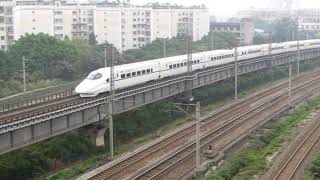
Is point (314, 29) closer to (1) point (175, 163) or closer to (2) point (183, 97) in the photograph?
(2) point (183, 97)

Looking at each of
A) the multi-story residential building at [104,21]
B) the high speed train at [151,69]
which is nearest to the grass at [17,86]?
the high speed train at [151,69]

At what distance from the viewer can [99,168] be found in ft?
123

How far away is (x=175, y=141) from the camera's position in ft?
147

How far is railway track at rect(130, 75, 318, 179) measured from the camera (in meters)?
35.6

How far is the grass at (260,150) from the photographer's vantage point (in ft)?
113

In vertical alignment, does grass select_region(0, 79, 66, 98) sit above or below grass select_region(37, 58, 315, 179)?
above

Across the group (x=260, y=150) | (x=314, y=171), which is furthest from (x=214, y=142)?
(x=314, y=171)

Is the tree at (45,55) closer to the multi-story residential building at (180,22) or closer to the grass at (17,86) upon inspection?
the grass at (17,86)

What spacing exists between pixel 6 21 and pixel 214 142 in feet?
224

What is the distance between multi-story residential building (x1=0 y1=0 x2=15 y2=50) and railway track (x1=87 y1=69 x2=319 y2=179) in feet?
172

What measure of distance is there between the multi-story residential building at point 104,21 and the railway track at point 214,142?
51266 mm

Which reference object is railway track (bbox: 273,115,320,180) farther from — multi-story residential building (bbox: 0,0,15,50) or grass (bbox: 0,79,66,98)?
multi-story residential building (bbox: 0,0,15,50)

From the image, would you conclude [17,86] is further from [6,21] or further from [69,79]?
[6,21]

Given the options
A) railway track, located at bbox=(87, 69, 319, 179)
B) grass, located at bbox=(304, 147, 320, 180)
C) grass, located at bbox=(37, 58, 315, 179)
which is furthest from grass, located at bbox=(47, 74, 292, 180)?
grass, located at bbox=(304, 147, 320, 180)
